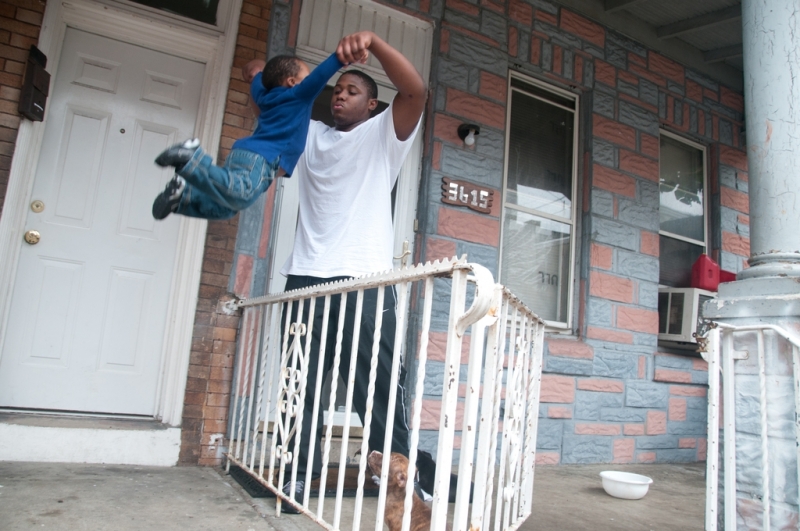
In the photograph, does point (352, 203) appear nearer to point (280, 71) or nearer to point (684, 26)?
point (280, 71)

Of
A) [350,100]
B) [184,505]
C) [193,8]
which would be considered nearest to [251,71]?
[350,100]

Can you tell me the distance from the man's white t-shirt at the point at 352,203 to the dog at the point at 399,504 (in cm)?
80

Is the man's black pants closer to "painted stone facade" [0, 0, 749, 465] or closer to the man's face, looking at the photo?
the man's face

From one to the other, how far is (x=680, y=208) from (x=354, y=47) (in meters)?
4.47

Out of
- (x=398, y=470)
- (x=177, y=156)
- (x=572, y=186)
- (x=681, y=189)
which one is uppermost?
(x=681, y=189)

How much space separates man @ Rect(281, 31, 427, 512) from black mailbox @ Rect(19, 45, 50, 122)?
5.04ft

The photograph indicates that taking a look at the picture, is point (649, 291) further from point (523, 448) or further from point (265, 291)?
Result: point (265, 291)

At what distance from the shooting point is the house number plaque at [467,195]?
404 cm

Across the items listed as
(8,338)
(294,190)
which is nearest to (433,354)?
(294,190)

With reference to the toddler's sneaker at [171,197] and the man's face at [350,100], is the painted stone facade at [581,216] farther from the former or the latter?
the toddler's sneaker at [171,197]

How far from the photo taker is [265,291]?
3547 mm

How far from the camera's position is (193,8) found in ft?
11.8

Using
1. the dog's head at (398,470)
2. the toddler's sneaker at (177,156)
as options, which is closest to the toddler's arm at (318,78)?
the toddler's sneaker at (177,156)

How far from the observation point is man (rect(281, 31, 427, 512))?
2334mm
